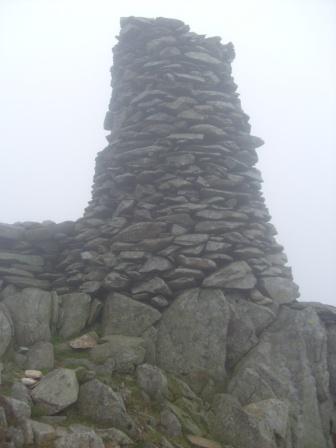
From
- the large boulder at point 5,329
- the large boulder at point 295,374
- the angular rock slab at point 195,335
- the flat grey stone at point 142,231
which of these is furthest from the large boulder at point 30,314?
the large boulder at point 295,374

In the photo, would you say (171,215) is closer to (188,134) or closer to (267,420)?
(188,134)

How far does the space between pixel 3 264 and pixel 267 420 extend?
16.3 ft

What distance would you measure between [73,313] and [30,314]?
70 centimetres

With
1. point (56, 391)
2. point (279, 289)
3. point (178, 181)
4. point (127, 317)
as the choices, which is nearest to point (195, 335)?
point (127, 317)

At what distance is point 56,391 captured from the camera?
5051 mm

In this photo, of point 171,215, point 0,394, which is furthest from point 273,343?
point 0,394

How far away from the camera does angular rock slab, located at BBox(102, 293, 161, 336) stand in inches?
274

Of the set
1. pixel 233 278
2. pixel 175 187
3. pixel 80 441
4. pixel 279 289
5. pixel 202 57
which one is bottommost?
pixel 80 441

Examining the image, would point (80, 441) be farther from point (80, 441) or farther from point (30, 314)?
point (30, 314)

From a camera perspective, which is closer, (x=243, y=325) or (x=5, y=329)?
(x=5, y=329)

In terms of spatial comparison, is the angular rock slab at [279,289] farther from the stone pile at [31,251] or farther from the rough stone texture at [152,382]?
the stone pile at [31,251]

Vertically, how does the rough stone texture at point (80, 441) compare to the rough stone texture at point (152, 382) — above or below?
below

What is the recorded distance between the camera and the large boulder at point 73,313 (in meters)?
6.95

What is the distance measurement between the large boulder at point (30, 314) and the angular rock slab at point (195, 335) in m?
1.79
